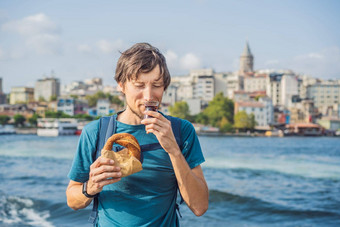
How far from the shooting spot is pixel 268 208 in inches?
402

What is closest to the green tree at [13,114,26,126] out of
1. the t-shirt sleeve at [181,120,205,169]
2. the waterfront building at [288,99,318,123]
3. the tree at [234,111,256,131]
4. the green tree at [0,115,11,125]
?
the green tree at [0,115,11,125]

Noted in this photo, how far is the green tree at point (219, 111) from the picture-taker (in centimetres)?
8306

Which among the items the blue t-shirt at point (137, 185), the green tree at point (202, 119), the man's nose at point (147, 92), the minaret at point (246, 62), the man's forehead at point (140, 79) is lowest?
the green tree at point (202, 119)

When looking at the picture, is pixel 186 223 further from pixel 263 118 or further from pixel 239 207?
pixel 263 118

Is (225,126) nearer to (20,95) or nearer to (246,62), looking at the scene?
(246,62)

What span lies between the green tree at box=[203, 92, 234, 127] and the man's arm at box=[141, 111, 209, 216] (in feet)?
266

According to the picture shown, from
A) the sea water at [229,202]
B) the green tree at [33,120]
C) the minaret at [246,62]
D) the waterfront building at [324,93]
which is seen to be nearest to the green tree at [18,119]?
the green tree at [33,120]

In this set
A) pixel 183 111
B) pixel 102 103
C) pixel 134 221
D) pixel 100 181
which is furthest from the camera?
pixel 102 103

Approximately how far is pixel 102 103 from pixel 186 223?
8667cm

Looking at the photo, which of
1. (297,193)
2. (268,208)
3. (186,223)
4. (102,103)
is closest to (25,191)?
(186,223)

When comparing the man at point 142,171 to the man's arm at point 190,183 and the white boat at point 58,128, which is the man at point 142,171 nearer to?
the man's arm at point 190,183

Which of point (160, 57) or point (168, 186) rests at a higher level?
point (160, 57)

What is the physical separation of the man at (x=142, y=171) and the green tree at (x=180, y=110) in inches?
3202

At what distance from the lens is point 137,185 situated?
6.06 feet
